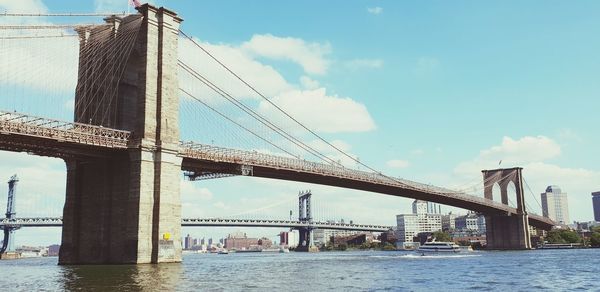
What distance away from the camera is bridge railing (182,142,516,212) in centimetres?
5750

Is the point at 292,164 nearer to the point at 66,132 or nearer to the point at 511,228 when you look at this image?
the point at 66,132

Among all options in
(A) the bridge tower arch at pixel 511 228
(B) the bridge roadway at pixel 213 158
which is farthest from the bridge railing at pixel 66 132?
(A) the bridge tower arch at pixel 511 228

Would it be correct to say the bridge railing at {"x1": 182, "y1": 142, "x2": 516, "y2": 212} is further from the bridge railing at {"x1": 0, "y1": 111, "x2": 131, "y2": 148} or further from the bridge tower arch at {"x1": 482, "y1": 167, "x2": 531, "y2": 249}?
the bridge tower arch at {"x1": 482, "y1": 167, "x2": 531, "y2": 249}

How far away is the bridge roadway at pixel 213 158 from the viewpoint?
44.7 meters

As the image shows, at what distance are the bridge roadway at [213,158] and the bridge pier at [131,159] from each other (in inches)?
85.4

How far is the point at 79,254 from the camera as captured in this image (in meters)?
53.3

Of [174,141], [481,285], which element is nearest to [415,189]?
[174,141]

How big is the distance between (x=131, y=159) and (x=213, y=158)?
10.6 m

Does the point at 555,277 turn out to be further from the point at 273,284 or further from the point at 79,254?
the point at 79,254

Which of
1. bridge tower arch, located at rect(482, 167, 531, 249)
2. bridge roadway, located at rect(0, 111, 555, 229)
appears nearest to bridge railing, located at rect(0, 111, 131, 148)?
bridge roadway, located at rect(0, 111, 555, 229)

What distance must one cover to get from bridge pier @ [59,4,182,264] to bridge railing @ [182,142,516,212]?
440cm

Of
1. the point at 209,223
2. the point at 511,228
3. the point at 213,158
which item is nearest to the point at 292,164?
the point at 213,158

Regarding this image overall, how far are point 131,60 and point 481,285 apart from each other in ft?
124

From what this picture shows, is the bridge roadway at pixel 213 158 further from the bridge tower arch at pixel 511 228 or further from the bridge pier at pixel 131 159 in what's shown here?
the bridge tower arch at pixel 511 228
